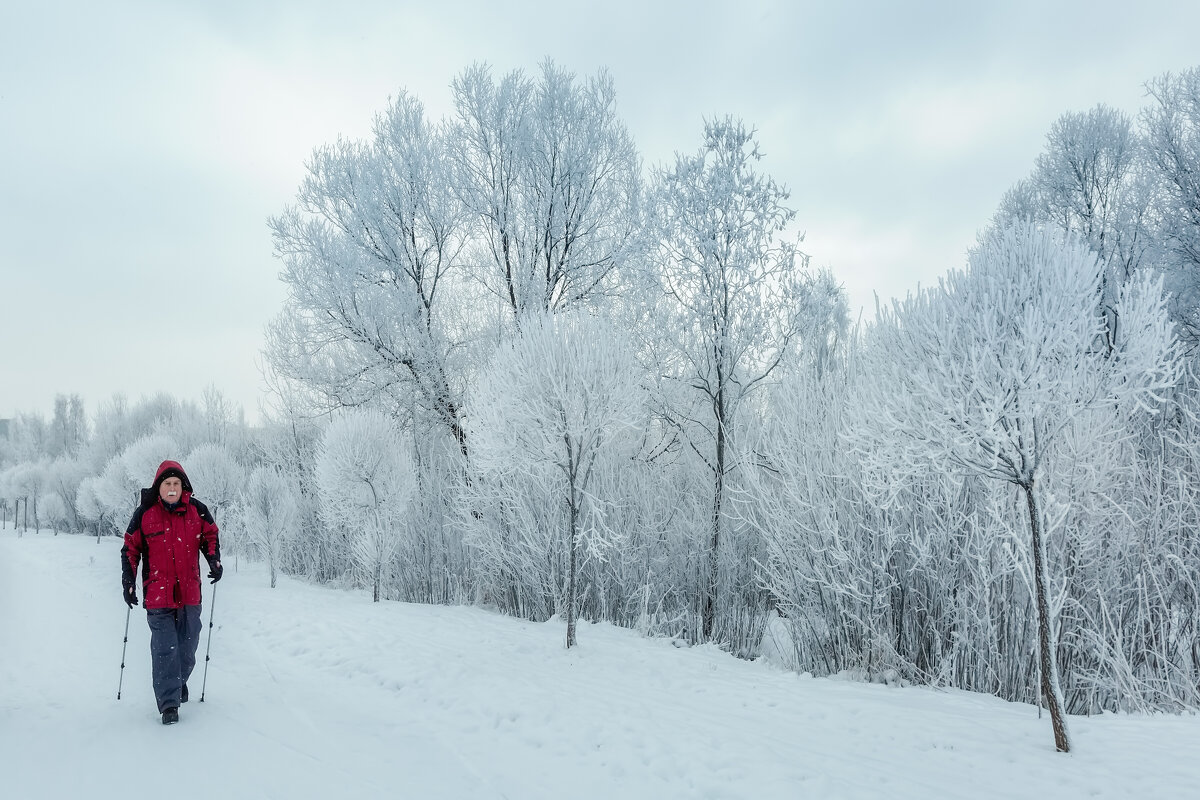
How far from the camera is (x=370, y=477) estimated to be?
15.3 meters

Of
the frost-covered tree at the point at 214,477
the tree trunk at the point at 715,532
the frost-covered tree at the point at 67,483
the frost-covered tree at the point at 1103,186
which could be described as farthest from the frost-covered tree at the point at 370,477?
the frost-covered tree at the point at 67,483

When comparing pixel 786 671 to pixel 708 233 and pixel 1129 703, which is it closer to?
pixel 1129 703

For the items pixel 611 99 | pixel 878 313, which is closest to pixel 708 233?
pixel 878 313

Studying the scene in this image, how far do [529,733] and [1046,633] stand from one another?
4.23 meters

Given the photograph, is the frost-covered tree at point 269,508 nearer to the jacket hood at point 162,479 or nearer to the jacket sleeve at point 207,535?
the jacket sleeve at point 207,535

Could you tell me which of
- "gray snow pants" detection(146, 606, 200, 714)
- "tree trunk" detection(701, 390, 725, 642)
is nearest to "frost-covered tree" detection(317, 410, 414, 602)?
"tree trunk" detection(701, 390, 725, 642)

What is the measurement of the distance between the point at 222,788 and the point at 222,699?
7.80 ft

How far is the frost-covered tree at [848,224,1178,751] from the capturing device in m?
4.71

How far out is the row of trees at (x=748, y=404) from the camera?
5078 millimetres

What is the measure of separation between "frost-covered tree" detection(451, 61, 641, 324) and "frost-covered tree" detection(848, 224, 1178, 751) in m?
8.62

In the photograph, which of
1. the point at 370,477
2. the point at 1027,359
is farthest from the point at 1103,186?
the point at 370,477

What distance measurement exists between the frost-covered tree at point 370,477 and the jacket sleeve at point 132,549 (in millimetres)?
9917

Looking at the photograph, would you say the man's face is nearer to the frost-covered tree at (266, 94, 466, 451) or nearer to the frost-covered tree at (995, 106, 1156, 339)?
the frost-covered tree at (266, 94, 466, 451)

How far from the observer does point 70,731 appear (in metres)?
5.02
